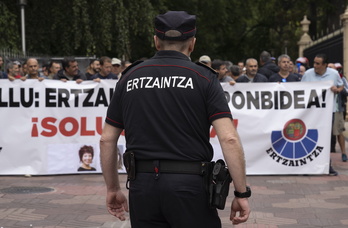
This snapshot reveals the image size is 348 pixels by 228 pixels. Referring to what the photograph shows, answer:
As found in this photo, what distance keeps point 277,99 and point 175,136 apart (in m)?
7.37

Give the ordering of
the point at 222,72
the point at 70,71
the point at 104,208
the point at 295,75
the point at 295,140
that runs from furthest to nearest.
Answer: the point at 222,72
the point at 295,75
the point at 70,71
the point at 295,140
the point at 104,208

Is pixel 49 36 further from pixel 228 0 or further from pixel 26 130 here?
pixel 228 0

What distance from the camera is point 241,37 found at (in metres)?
42.2

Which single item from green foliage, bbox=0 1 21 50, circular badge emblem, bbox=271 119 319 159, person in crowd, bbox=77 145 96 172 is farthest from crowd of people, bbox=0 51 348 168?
green foliage, bbox=0 1 21 50

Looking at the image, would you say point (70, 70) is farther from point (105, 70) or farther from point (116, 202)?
point (116, 202)

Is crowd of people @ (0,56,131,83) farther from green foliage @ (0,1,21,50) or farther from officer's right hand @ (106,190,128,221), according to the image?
officer's right hand @ (106,190,128,221)

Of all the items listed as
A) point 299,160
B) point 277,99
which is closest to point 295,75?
point 277,99

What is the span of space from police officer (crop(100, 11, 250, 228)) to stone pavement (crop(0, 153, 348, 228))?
341 centimetres

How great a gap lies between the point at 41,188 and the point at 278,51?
35.0 m

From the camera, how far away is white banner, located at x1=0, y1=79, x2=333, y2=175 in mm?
10773

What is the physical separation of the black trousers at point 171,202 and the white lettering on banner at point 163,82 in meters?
0.43

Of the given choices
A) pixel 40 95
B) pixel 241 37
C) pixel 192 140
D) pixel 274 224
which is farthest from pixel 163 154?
pixel 241 37

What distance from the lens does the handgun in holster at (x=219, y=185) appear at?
358 cm

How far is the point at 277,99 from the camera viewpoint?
10.8 metres
